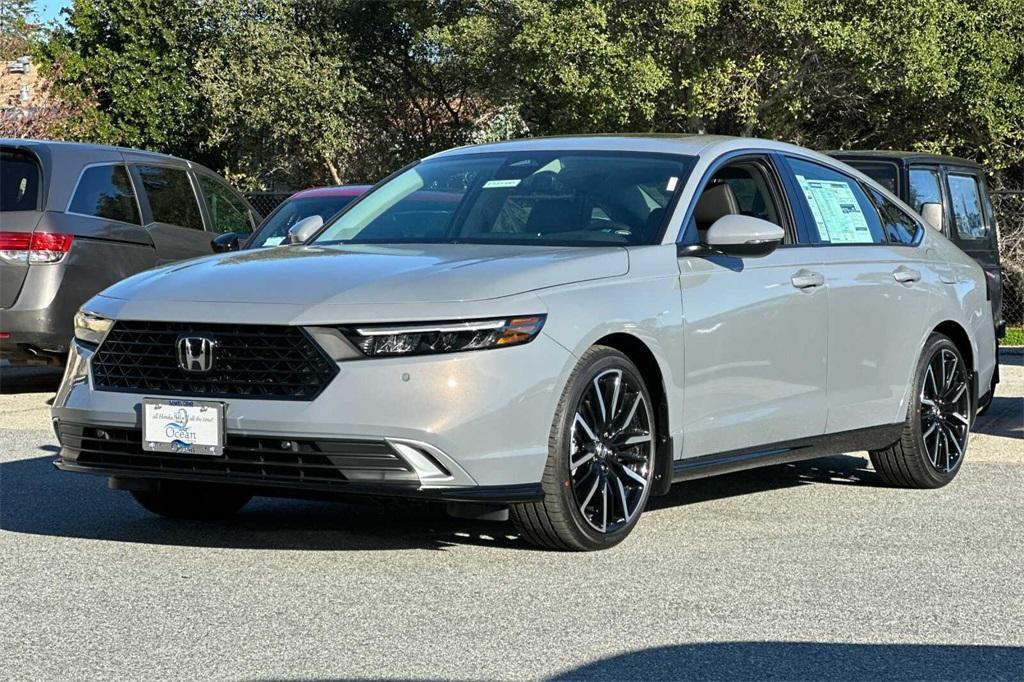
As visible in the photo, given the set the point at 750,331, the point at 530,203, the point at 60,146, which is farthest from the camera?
the point at 60,146

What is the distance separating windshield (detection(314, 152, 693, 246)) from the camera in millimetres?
7016

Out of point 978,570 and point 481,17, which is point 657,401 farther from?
point 481,17

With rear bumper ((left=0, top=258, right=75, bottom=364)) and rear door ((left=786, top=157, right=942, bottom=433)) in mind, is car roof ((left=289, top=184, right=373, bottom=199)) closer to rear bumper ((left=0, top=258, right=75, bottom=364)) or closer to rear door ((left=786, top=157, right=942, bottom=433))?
rear bumper ((left=0, top=258, right=75, bottom=364))

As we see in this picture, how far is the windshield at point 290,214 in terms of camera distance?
12.9 m

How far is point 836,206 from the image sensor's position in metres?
8.21

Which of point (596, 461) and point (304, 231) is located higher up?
point (304, 231)

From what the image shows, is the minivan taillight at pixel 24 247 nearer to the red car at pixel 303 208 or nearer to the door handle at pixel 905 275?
the red car at pixel 303 208

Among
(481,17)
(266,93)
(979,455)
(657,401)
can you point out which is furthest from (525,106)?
(657,401)

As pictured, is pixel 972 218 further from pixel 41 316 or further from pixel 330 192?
pixel 41 316

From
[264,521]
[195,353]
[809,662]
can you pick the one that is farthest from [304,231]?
[809,662]

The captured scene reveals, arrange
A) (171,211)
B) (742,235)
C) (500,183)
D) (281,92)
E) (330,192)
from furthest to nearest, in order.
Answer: (281,92), (330,192), (171,211), (500,183), (742,235)

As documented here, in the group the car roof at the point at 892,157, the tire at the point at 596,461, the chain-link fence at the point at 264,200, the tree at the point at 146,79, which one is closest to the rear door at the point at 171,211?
the car roof at the point at 892,157

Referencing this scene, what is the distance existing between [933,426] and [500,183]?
271 cm

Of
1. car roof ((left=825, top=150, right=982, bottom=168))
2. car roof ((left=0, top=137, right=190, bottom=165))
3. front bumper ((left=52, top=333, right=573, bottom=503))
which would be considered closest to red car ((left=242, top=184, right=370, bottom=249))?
car roof ((left=0, top=137, right=190, bottom=165))
